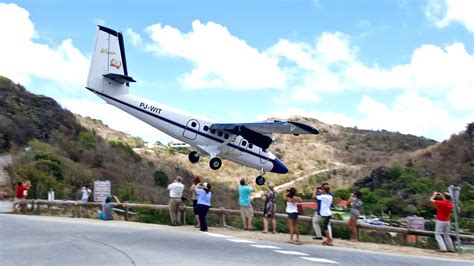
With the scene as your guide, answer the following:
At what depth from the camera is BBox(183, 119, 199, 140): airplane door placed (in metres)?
27.6

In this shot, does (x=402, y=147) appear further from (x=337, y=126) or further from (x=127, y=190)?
(x=127, y=190)

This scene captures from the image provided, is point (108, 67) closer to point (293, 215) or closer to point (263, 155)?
point (263, 155)

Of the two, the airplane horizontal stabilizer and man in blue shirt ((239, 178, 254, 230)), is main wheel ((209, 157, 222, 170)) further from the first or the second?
man in blue shirt ((239, 178, 254, 230))

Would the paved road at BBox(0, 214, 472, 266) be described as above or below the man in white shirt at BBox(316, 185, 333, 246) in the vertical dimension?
below

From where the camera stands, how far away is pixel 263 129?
91.1ft

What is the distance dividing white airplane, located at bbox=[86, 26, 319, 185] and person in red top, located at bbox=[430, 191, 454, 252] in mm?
8682

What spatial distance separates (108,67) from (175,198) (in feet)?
26.4

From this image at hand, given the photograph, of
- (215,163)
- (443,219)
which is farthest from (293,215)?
(215,163)

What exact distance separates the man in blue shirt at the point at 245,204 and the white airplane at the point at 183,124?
6.39 m

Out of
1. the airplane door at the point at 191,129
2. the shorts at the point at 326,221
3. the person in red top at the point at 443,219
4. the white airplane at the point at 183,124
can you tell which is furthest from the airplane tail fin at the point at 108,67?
the person in red top at the point at 443,219

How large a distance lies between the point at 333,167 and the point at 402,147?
63.0 ft

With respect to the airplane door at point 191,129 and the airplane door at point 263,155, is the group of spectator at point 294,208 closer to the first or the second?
the airplane door at point 191,129

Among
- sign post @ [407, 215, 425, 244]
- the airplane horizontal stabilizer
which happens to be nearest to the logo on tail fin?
the airplane horizontal stabilizer

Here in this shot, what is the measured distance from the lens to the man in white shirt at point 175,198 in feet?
67.6
